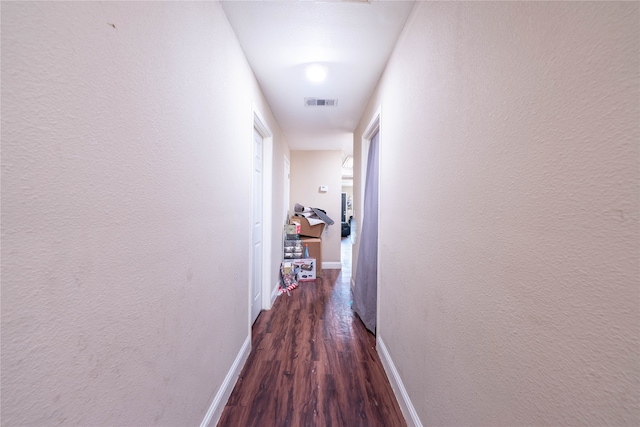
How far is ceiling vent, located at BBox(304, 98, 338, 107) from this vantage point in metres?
2.43

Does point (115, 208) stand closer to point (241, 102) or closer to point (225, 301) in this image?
point (225, 301)

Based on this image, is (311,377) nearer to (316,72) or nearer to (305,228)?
(316,72)

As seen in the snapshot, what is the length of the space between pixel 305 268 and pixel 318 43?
10.0 ft

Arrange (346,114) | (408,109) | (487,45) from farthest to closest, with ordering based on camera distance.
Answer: (346,114) < (408,109) < (487,45)

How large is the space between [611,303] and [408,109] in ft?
4.14

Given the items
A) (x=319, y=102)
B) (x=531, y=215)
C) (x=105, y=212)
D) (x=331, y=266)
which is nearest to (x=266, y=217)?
(x=319, y=102)

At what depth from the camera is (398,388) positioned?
1.46m

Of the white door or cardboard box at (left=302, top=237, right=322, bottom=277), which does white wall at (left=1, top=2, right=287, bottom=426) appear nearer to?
the white door

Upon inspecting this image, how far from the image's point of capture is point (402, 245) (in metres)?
1.49

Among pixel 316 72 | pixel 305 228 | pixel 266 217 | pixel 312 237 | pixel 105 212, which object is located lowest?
pixel 312 237

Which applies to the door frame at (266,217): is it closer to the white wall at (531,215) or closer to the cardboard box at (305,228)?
the cardboard box at (305,228)

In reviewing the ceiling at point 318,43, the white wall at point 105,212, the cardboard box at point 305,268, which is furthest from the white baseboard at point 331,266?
the white wall at point 105,212

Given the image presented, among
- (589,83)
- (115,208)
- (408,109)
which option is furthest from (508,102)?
(115,208)

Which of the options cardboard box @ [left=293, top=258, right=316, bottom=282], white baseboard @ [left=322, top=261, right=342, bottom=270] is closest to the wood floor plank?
cardboard box @ [left=293, top=258, right=316, bottom=282]
